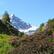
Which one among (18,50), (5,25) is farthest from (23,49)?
(5,25)

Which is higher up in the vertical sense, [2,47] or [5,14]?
[5,14]

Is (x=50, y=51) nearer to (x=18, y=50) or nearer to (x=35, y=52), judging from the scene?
(x=35, y=52)

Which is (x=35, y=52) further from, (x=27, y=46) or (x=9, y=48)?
(x=9, y=48)

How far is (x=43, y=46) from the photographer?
1669 cm

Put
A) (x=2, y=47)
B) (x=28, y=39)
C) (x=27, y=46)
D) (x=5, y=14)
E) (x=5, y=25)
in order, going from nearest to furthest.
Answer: (x=27, y=46) < (x=2, y=47) < (x=28, y=39) < (x=5, y=14) < (x=5, y=25)

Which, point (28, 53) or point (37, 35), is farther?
point (37, 35)

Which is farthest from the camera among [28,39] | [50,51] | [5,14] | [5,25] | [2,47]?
[5,25]

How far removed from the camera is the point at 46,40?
59.3 feet

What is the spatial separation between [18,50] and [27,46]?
0.67 m

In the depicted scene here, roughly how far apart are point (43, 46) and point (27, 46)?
1092mm

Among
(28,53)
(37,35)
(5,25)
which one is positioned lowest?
(28,53)

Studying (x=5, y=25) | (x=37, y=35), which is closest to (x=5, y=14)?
(x=5, y=25)

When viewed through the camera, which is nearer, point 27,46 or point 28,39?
point 27,46

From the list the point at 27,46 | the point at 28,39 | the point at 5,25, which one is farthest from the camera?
the point at 5,25
